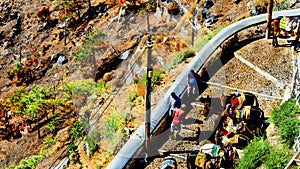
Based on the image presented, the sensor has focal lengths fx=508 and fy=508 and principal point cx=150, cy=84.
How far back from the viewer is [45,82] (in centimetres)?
2378

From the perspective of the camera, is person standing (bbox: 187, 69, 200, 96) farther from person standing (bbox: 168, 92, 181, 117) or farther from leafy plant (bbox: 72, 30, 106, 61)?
leafy plant (bbox: 72, 30, 106, 61)

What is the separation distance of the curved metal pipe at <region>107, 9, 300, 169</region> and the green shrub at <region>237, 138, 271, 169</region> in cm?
225

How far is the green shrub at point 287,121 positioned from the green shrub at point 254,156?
0.39 metres

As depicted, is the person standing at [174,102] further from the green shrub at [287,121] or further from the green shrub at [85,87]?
the green shrub at [85,87]

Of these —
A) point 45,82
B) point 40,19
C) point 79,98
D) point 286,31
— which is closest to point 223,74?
point 286,31

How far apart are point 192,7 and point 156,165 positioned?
1335 centimetres

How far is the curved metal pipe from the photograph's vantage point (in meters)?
10.3

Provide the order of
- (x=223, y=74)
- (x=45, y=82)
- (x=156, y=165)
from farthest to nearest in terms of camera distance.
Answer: (x=45, y=82) < (x=223, y=74) < (x=156, y=165)

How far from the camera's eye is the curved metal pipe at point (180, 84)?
33.8ft

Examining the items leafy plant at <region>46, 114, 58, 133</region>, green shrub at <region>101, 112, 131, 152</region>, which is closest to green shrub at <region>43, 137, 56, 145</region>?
leafy plant at <region>46, 114, 58, 133</region>

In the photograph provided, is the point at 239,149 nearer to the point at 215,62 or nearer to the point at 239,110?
the point at 239,110

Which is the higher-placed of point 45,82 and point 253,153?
point 253,153

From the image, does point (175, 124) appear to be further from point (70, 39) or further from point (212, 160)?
point (70, 39)

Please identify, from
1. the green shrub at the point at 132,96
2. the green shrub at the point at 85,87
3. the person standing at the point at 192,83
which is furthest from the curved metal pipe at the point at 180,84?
the green shrub at the point at 85,87
